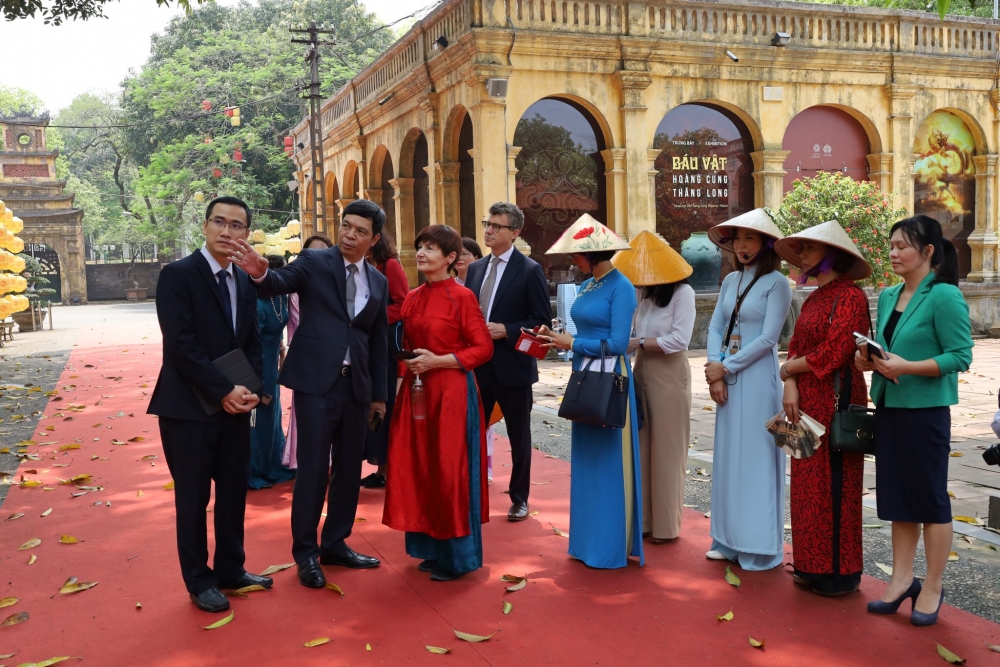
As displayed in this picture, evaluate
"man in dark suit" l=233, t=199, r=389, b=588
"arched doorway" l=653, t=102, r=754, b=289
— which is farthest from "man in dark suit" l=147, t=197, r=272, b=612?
"arched doorway" l=653, t=102, r=754, b=289

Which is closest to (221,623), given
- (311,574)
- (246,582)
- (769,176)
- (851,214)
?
(246,582)

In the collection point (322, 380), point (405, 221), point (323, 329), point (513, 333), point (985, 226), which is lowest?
point (322, 380)

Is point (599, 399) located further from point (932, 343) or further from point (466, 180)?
point (466, 180)

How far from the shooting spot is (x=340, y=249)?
15.2 feet

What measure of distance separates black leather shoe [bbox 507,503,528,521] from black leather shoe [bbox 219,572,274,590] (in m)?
1.76

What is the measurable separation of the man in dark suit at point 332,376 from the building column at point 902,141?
50.7 ft

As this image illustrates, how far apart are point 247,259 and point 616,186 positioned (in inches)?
486

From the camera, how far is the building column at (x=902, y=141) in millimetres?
17250

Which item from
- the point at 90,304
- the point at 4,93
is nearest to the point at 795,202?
the point at 90,304

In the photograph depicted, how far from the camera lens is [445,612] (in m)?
4.12

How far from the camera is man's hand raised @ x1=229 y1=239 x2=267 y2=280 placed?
13.0ft

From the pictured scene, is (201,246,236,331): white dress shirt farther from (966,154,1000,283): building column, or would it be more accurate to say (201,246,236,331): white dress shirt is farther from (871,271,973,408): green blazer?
(966,154,1000,283): building column

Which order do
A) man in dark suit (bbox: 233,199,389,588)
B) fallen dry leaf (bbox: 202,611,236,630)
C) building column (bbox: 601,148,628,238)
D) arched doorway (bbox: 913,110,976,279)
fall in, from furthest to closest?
arched doorway (bbox: 913,110,976,279) → building column (bbox: 601,148,628,238) → man in dark suit (bbox: 233,199,389,588) → fallen dry leaf (bbox: 202,611,236,630)

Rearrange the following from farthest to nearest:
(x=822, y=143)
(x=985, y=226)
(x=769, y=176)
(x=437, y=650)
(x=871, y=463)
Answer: (x=985, y=226) < (x=822, y=143) < (x=769, y=176) < (x=871, y=463) < (x=437, y=650)
